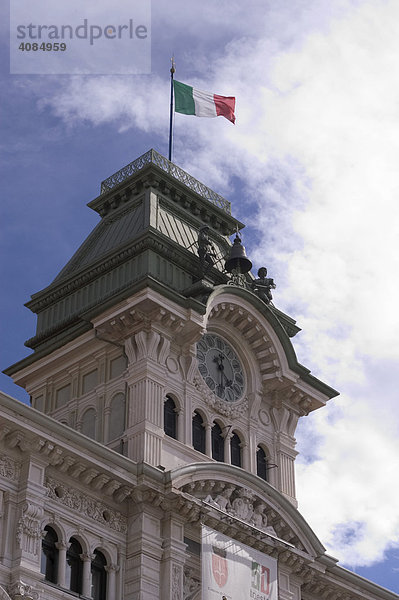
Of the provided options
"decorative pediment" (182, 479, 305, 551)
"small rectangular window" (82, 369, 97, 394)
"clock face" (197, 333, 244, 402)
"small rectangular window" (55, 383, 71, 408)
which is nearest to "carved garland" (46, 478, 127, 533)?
"decorative pediment" (182, 479, 305, 551)

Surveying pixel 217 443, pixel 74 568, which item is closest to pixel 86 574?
pixel 74 568

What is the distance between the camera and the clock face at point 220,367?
1957 inches

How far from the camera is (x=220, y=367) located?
50.3 m

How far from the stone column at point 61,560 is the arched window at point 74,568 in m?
0.43

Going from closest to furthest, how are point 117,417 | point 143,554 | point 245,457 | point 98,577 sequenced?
point 98,577 < point 143,554 < point 117,417 < point 245,457

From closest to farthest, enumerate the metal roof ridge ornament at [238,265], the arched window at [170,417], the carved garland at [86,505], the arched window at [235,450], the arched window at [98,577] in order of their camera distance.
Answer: the carved garland at [86,505] < the arched window at [98,577] < the arched window at [170,417] < the arched window at [235,450] < the metal roof ridge ornament at [238,265]

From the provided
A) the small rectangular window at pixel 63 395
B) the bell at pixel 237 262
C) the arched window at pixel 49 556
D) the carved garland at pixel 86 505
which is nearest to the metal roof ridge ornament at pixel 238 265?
the bell at pixel 237 262

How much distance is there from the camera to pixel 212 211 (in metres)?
57.2

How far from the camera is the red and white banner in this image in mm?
42188

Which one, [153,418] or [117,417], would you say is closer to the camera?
[153,418]

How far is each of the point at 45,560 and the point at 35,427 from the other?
419 centimetres

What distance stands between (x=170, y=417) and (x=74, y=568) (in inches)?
344

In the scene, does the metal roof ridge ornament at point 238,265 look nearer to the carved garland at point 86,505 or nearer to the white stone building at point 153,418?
the white stone building at point 153,418

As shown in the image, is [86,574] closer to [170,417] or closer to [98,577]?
[98,577]
